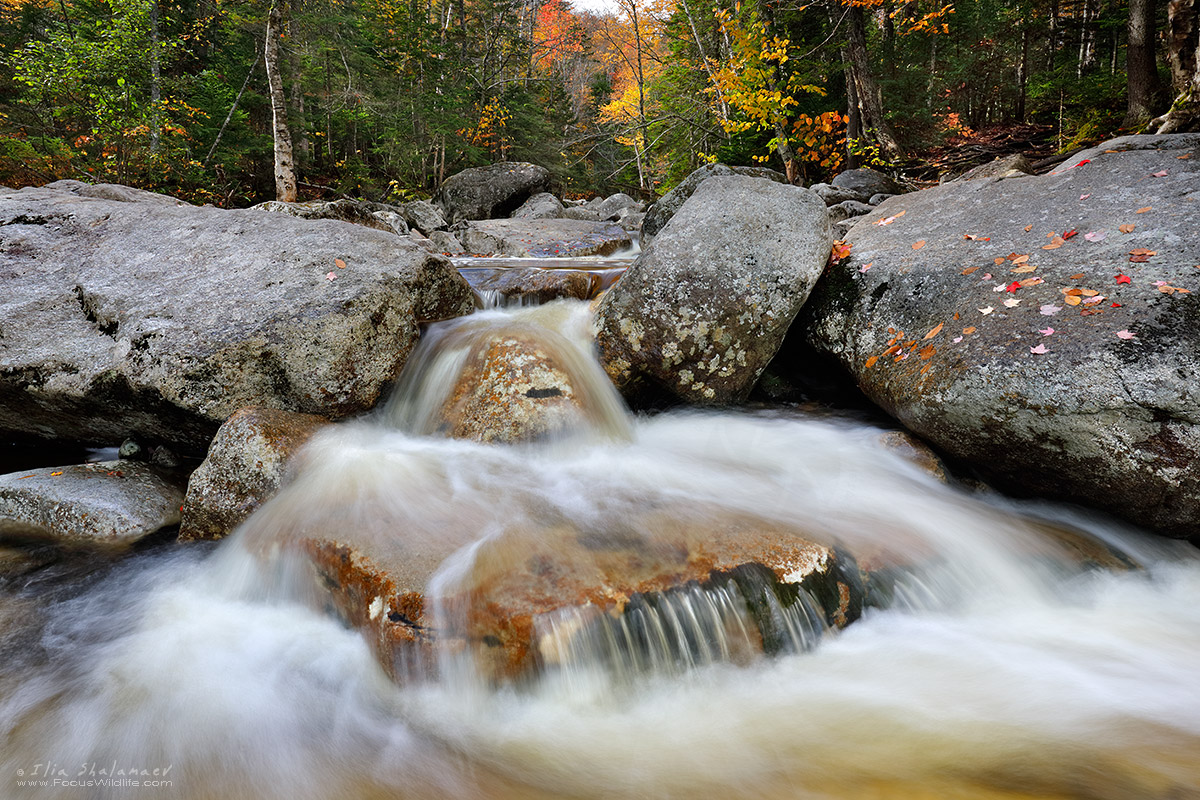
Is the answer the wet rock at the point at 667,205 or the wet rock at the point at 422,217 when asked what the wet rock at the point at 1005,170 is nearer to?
the wet rock at the point at 667,205

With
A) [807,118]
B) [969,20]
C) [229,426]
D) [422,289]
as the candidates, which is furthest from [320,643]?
[969,20]

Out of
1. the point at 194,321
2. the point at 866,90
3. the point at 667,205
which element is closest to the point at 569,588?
the point at 194,321

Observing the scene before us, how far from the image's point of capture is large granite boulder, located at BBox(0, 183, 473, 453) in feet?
13.4

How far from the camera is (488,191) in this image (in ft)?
56.9

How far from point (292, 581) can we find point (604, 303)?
125 inches

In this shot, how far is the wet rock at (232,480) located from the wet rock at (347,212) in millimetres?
5902

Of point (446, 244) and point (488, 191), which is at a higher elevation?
point (488, 191)

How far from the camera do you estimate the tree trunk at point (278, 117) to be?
1053 cm

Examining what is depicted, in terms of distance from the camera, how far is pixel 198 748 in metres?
2.21

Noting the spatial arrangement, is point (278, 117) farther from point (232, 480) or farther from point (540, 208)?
point (232, 480)

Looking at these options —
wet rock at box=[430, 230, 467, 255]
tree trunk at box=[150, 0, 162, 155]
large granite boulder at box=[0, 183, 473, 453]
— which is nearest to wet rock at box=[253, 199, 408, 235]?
wet rock at box=[430, 230, 467, 255]

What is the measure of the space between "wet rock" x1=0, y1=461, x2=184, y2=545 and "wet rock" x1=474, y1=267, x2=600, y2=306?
364 centimetres

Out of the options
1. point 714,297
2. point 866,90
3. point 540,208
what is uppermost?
point 866,90

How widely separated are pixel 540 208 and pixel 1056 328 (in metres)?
15.2
